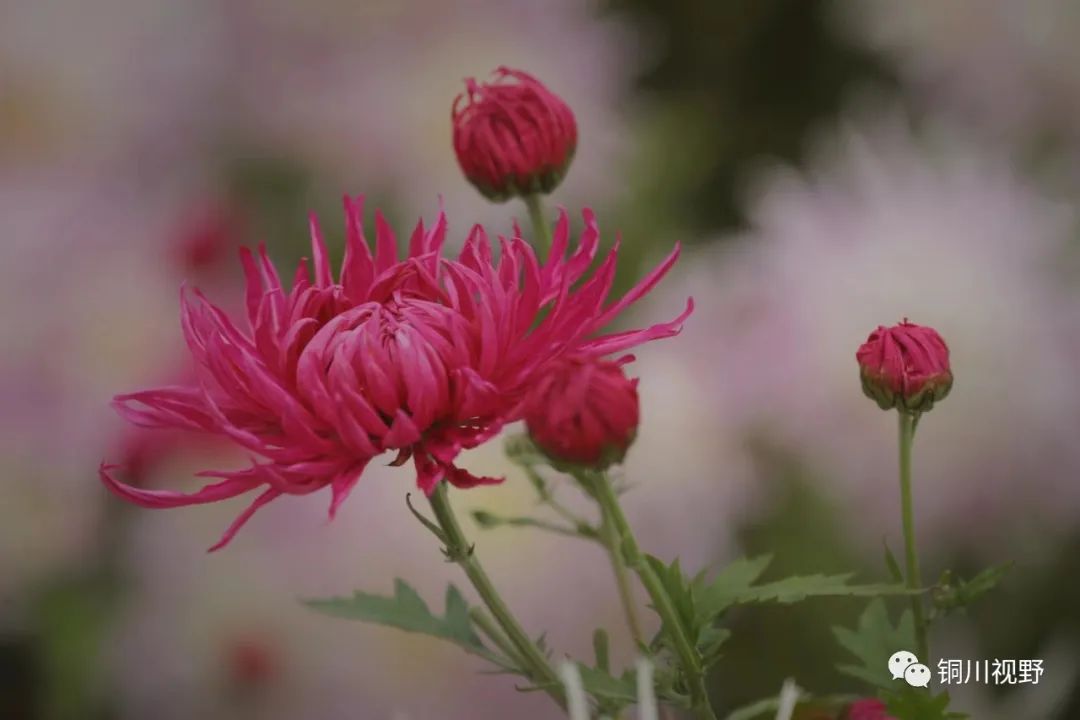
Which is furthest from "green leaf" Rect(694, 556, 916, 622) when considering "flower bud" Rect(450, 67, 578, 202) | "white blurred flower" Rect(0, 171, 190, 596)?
"white blurred flower" Rect(0, 171, 190, 596)

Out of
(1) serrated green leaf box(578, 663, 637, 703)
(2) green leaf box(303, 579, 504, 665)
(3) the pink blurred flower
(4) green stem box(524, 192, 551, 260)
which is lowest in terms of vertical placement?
(1) serrated green leaf box(578, 663, 637, 703)

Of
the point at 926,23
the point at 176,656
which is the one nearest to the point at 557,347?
the point at 176,656

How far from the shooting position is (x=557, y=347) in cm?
22

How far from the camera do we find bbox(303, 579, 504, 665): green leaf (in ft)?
0.84

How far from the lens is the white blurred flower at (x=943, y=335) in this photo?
0.43 metres

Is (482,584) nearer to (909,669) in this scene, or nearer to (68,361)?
(909,669)

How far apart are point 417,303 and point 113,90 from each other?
0.51 meters

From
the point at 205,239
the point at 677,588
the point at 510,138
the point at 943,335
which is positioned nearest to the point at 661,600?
the point at 677,588

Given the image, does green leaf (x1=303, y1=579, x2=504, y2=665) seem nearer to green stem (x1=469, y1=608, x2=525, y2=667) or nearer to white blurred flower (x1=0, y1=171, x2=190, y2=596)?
green stem (x1=469, y1=608, x2=525, y2=667)

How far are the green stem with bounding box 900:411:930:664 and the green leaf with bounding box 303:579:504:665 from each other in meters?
0.09

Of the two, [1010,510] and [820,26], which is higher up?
[820,26]

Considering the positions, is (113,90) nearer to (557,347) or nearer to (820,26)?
(820,26)

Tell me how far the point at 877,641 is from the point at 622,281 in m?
0.36

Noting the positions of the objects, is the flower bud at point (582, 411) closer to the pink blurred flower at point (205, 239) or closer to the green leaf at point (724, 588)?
the green leaf at point (724, 588)
